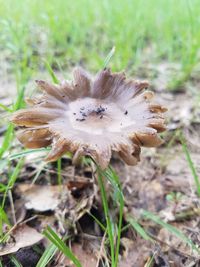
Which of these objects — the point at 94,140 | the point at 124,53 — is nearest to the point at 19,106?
the point at 94,140

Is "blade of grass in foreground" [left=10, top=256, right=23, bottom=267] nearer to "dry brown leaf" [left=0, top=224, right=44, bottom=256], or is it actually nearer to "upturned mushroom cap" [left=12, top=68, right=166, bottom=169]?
"dry brown leaf" [left=0, top=224, right=44, bottom=256]

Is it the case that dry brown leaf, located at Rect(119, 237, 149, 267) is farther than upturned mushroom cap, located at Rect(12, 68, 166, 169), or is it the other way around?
dry brown leaf, located at Rect(119, 237, 149, 267)

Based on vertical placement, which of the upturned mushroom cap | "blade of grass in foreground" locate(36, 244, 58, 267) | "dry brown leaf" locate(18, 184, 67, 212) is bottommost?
"blade of grass in foreground" locate(36, 244, 58, 267)

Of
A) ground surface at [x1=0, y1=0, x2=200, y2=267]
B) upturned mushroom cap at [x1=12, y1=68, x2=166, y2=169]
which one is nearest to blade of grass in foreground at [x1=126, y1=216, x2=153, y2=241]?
ground surface at [x1=0, y1=0, x2=200, y2=267]

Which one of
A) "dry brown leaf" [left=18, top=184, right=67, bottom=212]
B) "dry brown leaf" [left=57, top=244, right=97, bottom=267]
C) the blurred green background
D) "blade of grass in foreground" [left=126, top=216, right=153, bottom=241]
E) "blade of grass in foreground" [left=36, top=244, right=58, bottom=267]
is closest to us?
"blade of grass in foreground" [left=36, top=244, right=58, bottom=267]

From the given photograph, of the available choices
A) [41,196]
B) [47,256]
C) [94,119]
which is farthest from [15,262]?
[94,119]

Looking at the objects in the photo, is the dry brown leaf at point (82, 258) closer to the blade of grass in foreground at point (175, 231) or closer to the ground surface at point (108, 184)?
the ground surface at point (108, 184)

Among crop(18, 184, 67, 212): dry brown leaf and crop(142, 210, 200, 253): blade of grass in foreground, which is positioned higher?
crop(18, 184, 67, 212): dry brown leaf

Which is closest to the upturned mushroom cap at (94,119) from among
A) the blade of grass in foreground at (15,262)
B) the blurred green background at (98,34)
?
the blade of grass in foreground at (15,262)
